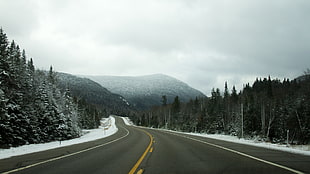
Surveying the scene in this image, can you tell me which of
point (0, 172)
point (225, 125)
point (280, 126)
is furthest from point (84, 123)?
point (0, 172)

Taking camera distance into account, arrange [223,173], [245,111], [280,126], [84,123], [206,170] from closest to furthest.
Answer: [223,173] < [206,170] < [280,126] < [245,111] < [84,123]

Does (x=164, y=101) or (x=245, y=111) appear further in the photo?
(x=164, y=101)

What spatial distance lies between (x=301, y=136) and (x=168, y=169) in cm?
3983

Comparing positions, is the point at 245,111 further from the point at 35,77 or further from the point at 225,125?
the point at 35,77

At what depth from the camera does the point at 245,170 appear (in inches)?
310

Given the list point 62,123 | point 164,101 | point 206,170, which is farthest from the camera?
point 164,101

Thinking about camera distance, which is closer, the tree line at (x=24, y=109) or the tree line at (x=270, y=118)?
the tree line at (x=24, y=109)

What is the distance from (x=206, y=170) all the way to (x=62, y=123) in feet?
111

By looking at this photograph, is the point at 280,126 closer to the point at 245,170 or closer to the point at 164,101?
the point at 245,170

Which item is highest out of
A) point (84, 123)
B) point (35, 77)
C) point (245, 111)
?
point (35, 77)

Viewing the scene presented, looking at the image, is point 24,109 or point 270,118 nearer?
point 24,109

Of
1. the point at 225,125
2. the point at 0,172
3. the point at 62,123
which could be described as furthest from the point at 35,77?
the point at 225,125

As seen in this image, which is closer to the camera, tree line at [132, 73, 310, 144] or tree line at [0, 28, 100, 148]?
tree line at [0, 28, 100, 148]

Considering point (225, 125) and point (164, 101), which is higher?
point (164, 101)
